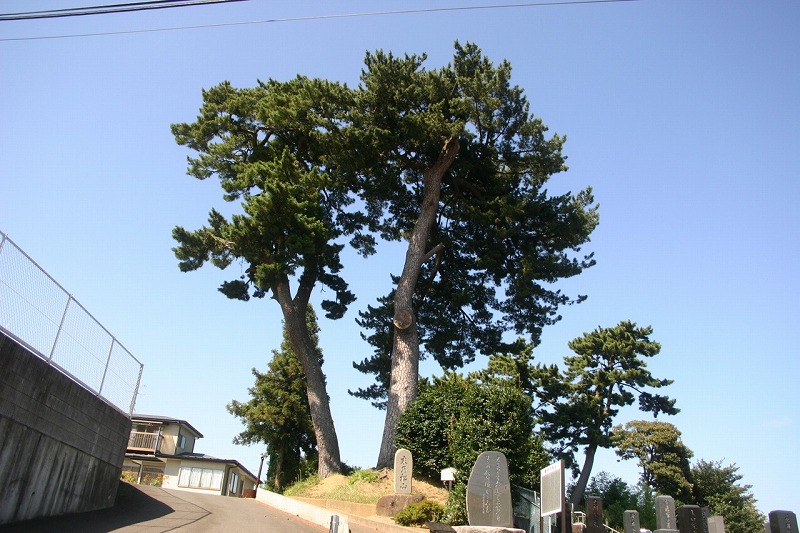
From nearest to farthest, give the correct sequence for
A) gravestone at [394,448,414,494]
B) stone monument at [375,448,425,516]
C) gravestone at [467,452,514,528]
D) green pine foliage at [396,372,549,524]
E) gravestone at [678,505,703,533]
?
gravestone at [467,452,514,528] < gravestone at [678,505,703,533] < stone monument at [375,448,425,516] < green pine foliage at [396,372,549,524] < gravestone at [394,448,414,494]

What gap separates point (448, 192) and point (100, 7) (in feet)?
64.9

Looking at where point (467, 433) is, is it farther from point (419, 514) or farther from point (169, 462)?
point (169, 462)

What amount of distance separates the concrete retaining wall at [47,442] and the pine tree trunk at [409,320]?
9.38 metres

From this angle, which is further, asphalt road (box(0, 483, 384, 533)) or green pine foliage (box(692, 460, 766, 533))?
green pine foliage (box(692, 460, 766, 533))

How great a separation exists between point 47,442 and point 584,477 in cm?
2617

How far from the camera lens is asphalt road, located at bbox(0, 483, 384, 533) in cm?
955

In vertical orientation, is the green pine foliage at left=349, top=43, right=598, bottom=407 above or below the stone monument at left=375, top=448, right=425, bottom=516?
above

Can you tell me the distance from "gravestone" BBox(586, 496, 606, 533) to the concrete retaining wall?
32.9 feet

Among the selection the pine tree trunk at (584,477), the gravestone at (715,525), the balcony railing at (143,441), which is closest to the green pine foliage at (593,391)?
the pine tree trunk at (584,477)

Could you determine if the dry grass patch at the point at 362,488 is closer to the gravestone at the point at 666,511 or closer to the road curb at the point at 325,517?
the road curb at the point at 325,517

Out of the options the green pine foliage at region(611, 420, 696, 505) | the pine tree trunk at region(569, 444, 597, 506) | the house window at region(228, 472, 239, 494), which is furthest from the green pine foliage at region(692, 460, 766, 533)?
the house window at region(228, 472, 239, 494)

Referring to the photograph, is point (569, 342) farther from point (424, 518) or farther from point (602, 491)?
point (424, 518)

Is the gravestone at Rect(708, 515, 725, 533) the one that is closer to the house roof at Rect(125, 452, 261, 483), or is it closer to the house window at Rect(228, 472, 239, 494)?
the house roof at Rect(125, 452, 261, 483)

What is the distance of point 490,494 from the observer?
9797 mm
